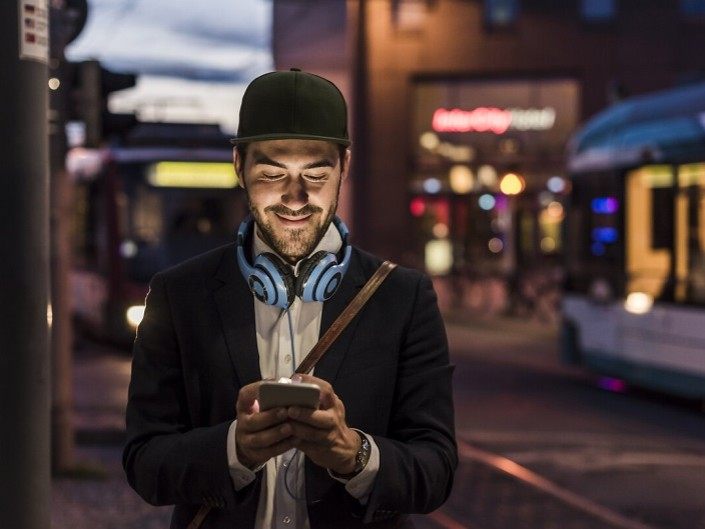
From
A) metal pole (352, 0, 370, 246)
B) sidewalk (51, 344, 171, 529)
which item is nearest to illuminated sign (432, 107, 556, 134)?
metal pole (352, 0, 370, 246)

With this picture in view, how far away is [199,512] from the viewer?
285 cm

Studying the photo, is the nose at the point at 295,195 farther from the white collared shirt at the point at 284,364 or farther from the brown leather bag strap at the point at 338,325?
the brown leather bag strap at the point at 338,325

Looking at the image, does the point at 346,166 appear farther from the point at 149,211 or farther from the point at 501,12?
the point at 501,12

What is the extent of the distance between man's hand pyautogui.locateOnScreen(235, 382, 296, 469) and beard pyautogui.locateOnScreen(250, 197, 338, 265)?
29 centimetres

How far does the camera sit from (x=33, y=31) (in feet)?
13.7

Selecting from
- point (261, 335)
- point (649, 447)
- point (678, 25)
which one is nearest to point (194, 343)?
point (261, 335)

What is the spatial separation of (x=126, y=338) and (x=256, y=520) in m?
18.2

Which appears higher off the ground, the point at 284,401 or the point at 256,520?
the point at 284,401

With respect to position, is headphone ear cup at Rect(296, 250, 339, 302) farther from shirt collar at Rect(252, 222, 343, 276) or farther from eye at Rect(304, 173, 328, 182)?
eye at Rect(304, 173, 328, 182)

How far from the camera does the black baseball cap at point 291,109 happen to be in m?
2.75

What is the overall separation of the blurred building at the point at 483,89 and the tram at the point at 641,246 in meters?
21.8

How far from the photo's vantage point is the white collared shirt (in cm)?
279

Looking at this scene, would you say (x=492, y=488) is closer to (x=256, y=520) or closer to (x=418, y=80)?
(x=256, y=520)

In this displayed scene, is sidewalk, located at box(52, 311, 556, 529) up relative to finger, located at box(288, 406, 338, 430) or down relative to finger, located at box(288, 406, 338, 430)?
down
